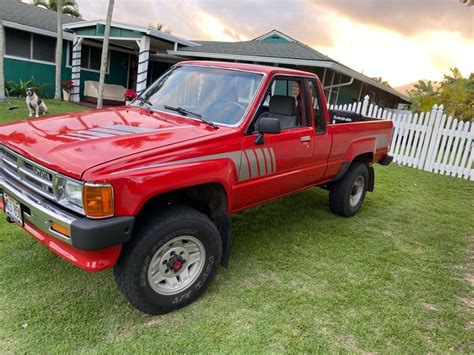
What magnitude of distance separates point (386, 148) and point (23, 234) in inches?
210

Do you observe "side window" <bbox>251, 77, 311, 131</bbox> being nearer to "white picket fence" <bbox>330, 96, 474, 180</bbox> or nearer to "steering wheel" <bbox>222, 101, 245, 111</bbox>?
"steering wheel" <bbox>222, 101, 245, 111</bbox>

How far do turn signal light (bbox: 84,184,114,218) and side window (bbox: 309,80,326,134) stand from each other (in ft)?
8.95

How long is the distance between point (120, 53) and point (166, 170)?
19.2 meters

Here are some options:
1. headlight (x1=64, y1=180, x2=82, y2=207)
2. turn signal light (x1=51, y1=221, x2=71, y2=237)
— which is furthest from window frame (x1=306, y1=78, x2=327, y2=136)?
turn signal light (x1=51, y1=221, x2=71, y2=237)

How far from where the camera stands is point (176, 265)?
9.96 ft

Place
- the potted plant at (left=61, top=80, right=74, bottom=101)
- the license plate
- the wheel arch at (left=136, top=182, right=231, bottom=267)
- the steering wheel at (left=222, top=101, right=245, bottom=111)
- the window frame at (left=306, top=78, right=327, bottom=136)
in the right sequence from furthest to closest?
1. the potted plant at (left=61, top=80, right=74, bottom=101)
2. the window frame at (left=306, top=78, right=327, bottom=136)
3. the steering wheel at (left=222, top=101, right=245, bottom=111)
4. the wheel arch at (left=136, top=182, right=231, bottom=267)
5. the license plate

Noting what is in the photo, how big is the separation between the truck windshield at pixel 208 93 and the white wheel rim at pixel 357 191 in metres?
2.74

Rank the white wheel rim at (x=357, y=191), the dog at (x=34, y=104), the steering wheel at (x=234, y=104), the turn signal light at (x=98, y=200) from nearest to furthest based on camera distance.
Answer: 1. the turn signal light at (x=98, y=200)
2. the steering wheel at (x=234, y=104)
3. the white wheel rim at (x=357, y=191)
4. the dog at (x=34, y=104)

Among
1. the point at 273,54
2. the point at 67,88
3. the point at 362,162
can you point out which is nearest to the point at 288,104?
the point at 362,162

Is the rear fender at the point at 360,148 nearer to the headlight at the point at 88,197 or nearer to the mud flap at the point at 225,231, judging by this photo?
the mud flap at the point at 225,231

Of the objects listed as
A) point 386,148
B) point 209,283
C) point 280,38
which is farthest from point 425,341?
point 280,38

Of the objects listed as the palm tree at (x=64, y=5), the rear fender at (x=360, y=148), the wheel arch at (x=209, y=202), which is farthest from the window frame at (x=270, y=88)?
the palm tree at (x=64, y=5)

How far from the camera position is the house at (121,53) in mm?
14414

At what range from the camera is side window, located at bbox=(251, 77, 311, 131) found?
13.8 ft
